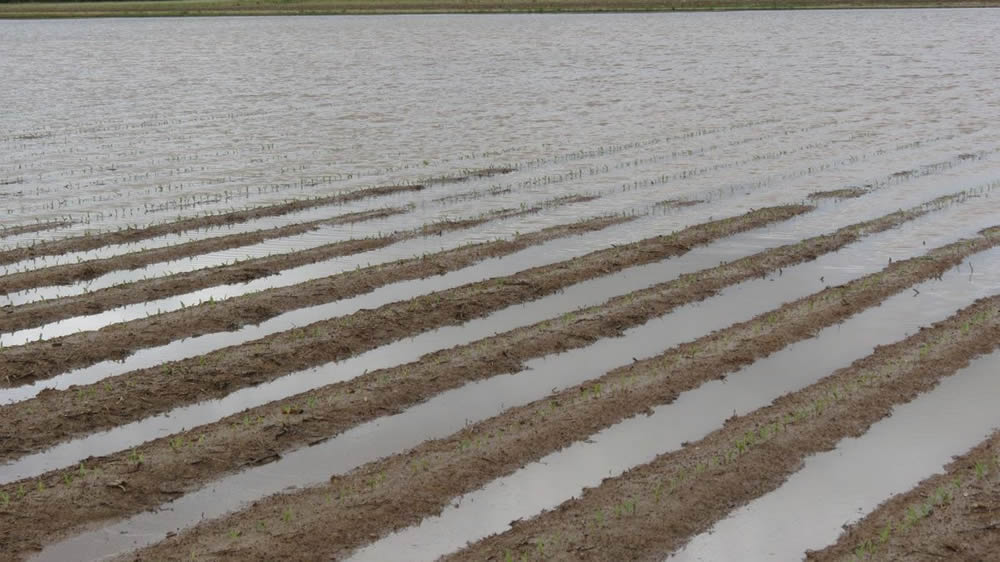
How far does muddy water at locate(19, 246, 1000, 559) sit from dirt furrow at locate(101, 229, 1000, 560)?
21 cm

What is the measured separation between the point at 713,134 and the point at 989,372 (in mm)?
18160

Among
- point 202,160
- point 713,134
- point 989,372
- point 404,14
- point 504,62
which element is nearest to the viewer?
point 989,372

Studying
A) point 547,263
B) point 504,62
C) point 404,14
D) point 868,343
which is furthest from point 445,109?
point 404,14

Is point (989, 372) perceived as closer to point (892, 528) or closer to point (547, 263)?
point (892, 528)

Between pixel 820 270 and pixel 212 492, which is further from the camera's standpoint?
pixel 820 270

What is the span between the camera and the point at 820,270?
16.1 meters

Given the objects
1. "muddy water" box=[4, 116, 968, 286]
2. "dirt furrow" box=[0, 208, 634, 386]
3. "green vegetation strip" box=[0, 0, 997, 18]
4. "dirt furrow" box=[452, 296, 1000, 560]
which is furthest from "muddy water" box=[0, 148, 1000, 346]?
"green vegetation strip" box=[0, 0, 997, 18]

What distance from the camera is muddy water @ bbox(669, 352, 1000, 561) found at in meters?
8.42

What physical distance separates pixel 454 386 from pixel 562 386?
104cm

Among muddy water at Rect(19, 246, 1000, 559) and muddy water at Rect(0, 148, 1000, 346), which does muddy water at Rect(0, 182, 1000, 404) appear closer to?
muddy water at Rect(0, 148, 1000, 346)

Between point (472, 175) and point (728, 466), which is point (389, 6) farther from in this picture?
point (728, 466)

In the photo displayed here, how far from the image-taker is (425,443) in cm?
1016

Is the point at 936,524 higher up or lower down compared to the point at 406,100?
higher up

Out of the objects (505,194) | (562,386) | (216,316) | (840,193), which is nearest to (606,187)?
(505,194)
